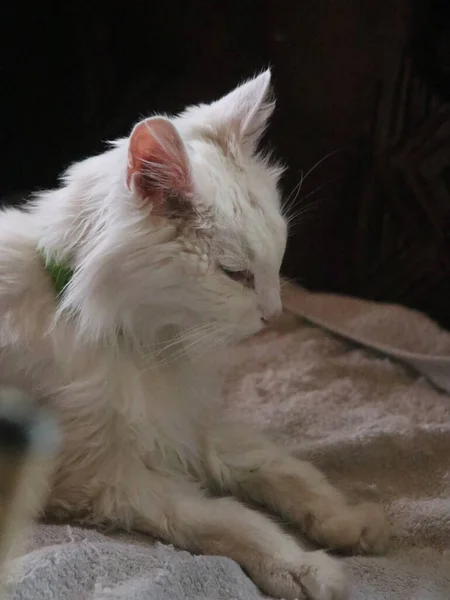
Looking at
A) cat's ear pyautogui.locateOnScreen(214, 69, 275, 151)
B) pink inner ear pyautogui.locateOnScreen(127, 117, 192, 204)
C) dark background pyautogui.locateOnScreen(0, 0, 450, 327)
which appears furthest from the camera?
dark background pyautogui.locateOnScreen(0, 0, 450, 327)

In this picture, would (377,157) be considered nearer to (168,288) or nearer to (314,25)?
(314,25)

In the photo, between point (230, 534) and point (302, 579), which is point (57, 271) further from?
point (302, 579)

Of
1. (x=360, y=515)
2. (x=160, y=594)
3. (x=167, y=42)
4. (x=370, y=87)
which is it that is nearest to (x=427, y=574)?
(x=360, y=515)

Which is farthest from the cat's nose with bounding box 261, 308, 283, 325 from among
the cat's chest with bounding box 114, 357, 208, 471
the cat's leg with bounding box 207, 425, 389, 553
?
the cat's leg with bounding box 207, 425, 389, 553

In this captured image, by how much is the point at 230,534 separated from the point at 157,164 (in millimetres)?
575

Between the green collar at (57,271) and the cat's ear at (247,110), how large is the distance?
36cm

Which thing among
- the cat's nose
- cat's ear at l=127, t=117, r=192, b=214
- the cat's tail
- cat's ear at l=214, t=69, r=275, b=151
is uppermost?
cat's ear at l=214, t=69, r=275, b=151

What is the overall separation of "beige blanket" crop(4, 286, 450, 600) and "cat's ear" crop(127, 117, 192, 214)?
52 cm

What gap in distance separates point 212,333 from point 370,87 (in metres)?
0.92

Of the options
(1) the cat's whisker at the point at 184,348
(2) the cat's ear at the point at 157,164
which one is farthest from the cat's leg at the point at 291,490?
(2) the cat's ear at the point at 157,164

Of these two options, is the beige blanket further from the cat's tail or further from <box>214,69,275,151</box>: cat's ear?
<box>214,69,275,151</box>: cat's ear

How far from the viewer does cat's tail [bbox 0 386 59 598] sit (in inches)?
43.3

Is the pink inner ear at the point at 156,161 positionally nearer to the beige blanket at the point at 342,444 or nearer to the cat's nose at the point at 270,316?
the cat's nose at the point at 270,316

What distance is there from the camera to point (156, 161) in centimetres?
96
